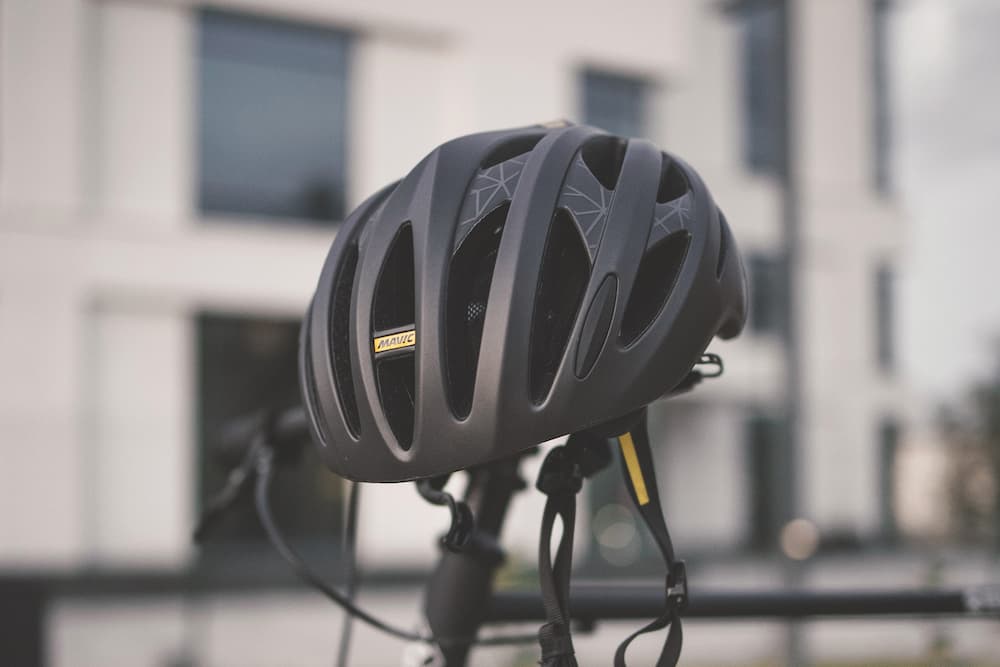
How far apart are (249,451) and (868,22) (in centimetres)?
1198

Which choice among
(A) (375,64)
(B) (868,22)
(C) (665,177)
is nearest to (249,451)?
(C) (665,177)

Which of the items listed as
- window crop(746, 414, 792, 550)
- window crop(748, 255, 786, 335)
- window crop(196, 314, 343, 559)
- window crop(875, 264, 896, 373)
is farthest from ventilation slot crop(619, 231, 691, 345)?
window crop(748, 255, 786, 335)

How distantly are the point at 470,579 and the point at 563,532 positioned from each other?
1.66 feet

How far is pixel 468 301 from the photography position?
107 cm

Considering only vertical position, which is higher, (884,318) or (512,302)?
(512,302)

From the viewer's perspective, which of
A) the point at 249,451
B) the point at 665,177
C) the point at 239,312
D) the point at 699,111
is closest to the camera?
the point at 665,177

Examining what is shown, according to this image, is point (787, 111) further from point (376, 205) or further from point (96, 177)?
point (96, 177)

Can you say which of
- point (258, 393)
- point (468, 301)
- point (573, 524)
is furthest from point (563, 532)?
point (258, 393)

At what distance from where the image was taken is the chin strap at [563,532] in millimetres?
985

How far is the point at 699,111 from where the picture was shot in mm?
14766

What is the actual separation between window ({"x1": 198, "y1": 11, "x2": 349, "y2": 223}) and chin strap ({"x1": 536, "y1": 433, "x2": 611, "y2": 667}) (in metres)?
12.9

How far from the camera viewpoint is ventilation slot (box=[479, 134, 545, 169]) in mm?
1148

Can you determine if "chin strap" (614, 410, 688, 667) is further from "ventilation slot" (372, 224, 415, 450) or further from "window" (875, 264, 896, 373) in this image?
"window" (875, 264, 896, 373)

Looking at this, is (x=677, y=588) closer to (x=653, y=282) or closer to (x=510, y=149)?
(x=653, y=282)
